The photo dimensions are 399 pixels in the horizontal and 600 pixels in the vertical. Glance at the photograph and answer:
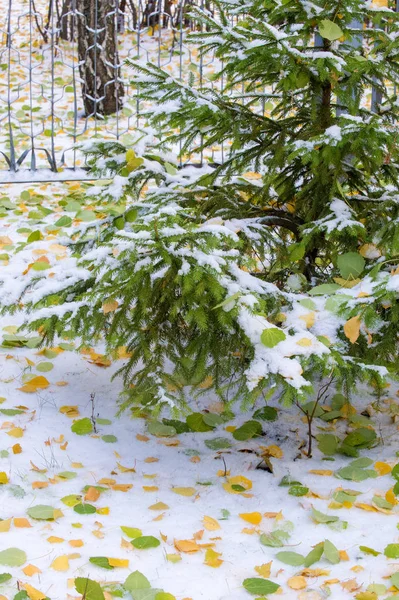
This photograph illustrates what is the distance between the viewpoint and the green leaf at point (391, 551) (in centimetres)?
197

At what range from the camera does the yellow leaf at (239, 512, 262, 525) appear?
2164 mm

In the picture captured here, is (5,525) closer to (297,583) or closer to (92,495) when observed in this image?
(92,495)

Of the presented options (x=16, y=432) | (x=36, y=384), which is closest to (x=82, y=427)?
(x=16, y=432)

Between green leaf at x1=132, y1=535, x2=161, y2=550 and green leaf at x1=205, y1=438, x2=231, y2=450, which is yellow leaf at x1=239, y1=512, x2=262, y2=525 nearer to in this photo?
green leaf at x1=132, y1=535, x2=161, y2=550

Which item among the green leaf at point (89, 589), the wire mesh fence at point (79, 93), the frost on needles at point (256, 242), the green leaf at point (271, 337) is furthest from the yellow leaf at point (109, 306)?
the wire mesh fence at point (79, 93)

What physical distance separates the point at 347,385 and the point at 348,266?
40 centimetres

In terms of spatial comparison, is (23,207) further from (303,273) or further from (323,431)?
(323,431)

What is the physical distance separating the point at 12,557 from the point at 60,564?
124 mm

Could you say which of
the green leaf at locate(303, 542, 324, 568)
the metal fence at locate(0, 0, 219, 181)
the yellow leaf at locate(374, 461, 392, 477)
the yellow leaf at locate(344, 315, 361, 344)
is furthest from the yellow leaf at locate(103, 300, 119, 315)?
the metal fence at locate(0, 0, 219, 181)

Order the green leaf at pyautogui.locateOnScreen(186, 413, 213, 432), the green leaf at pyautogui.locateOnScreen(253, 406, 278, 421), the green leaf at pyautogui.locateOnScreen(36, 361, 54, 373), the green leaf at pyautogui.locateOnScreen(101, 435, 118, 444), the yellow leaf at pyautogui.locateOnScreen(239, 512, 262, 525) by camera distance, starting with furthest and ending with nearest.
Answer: the green leaf at pyautogui.locateOnScreen(36, 361, 54, 373) → the green leaf at pyautogui.locateOnScreen(253, 406, 278, 421) → the green leaf at pyautogui.locateOnScreen(186, 413, 213, 432) → the green leaf at pyautogui.locateOnScreen(101, 435, 118, 444) → the yellow leaf at pyautogui.locateOnScreen(239, 512, 262, 525)

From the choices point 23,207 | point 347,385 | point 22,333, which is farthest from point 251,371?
point 23,207

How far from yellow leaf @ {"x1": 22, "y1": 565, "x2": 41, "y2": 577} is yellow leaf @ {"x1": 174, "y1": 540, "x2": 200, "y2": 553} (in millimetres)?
390

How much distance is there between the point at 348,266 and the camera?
2361 mm

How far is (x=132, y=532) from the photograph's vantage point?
2.05 m
